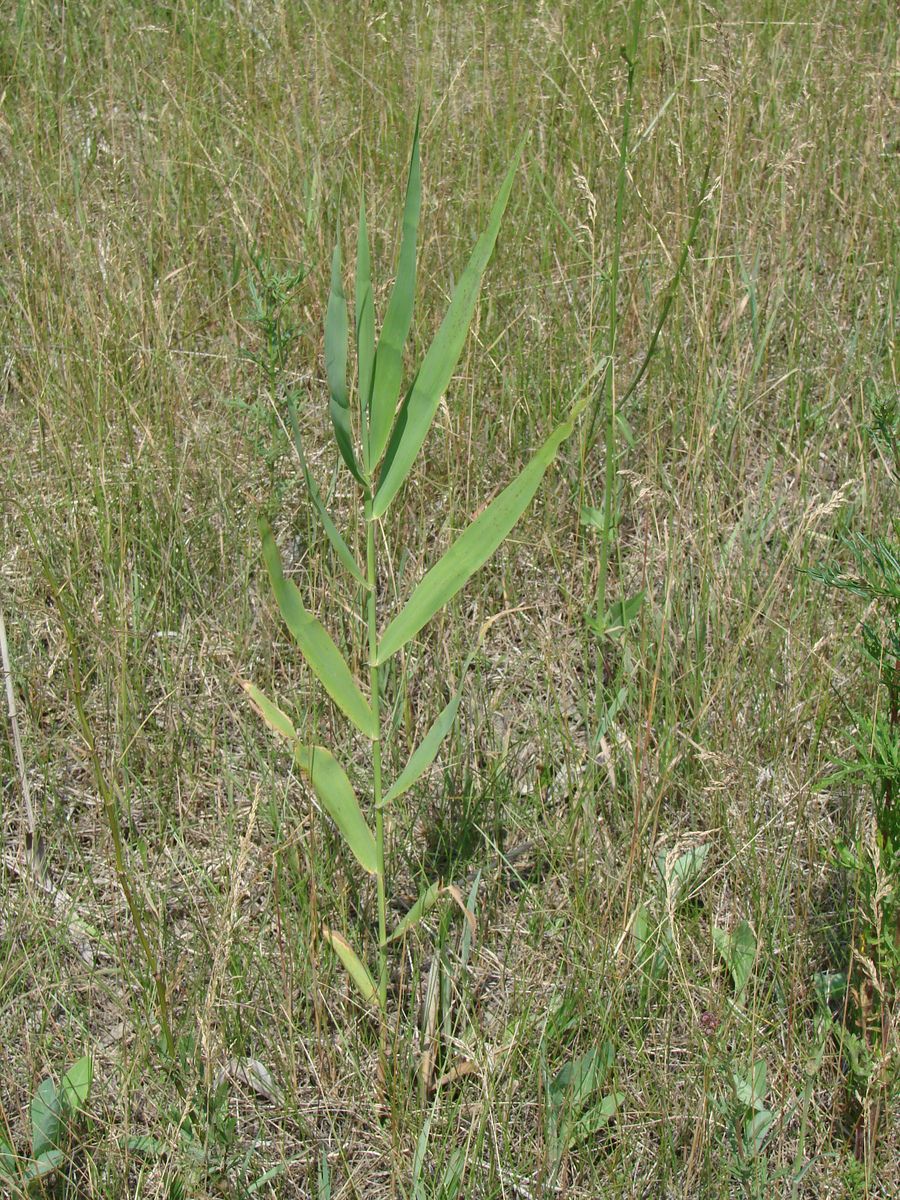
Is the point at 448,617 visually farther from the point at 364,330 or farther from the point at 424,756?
the point at 364,330

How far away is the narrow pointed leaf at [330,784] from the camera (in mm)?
1396

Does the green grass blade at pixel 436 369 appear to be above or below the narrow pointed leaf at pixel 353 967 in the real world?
above

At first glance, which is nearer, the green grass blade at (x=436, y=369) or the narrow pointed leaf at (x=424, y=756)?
the green grass blade at (x=436, y=369)

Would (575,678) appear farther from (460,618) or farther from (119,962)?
(119,962)

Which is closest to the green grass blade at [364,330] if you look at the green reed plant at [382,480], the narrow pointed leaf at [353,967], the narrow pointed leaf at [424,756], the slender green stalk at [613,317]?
the green reed plant at [382,480]

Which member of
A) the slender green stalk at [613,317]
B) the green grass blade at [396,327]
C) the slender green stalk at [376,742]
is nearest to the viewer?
the green grass blade at [396,327]

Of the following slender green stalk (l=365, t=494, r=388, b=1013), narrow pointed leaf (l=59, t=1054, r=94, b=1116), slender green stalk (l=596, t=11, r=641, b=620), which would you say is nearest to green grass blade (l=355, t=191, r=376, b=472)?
slender green stalk (l=365, t=494, r=388, b=1013)

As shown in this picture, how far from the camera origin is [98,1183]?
1362 mm

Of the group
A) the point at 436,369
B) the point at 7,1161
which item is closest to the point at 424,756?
the point at 436,369

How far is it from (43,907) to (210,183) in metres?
2.02

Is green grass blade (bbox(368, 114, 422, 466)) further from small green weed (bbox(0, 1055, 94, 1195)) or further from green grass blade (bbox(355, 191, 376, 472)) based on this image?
small green weed (bbox(0, 1055, 94, 1195))

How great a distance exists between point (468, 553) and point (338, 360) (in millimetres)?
274

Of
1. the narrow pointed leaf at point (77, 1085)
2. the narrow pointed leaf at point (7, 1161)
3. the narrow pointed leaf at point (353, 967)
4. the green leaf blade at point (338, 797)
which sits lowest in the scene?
the narrow pointed leaf at point (7, 1161)

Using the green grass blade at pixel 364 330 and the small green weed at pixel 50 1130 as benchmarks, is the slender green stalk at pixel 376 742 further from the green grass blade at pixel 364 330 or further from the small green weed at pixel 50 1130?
the small green weed at pixel 50 1130
